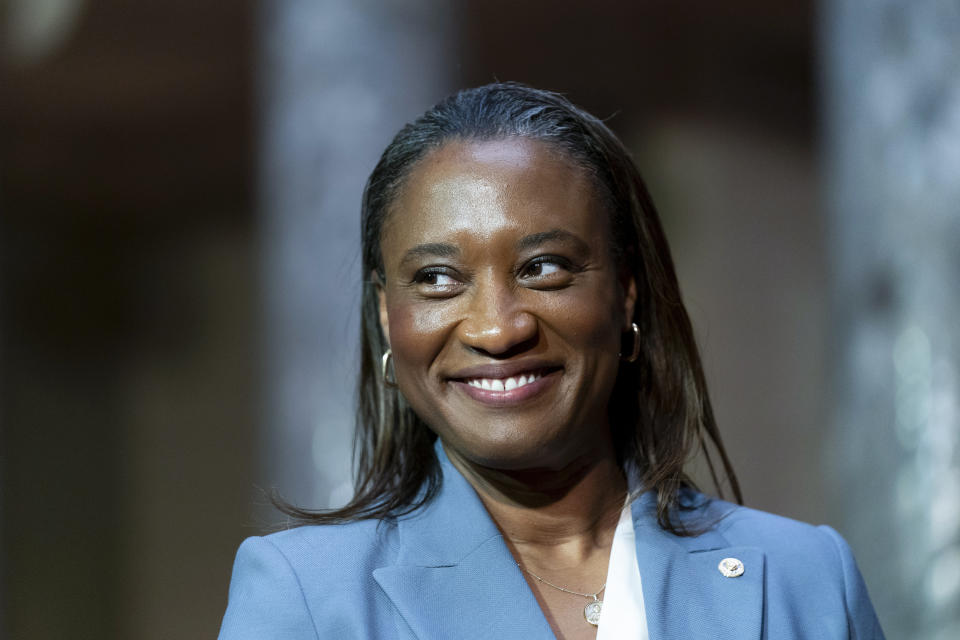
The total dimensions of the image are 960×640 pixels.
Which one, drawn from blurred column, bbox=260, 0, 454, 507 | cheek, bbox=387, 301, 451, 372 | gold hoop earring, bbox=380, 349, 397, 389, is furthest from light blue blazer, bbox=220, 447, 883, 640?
blurred column, bbox=260, 0, 454, 507

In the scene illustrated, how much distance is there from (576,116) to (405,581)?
789 mm

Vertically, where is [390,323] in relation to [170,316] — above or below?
above

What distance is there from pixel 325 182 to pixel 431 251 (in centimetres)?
200

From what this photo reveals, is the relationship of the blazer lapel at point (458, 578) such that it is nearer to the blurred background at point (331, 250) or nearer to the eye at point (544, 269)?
the eye at point (544, 269)

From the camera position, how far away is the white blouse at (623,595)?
2.09 meters

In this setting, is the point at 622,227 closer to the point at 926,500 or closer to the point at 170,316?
the point at 926,500

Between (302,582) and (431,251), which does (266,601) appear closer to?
(302,582)

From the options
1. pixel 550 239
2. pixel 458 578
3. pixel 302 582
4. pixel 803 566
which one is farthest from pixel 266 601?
pixel 803 566

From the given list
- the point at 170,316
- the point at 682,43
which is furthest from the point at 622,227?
the point at 170,316

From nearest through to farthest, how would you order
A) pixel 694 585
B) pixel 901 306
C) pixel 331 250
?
pixel 694 585 → pixel 901 306 → pixel 331 250

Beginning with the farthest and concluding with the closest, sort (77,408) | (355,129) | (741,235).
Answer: (77,408) → (741,235) → (355,129)

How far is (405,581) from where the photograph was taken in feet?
6.81

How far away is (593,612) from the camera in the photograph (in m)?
2.15

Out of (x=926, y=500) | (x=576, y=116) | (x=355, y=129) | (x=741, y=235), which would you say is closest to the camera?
(x=576, y=116)
